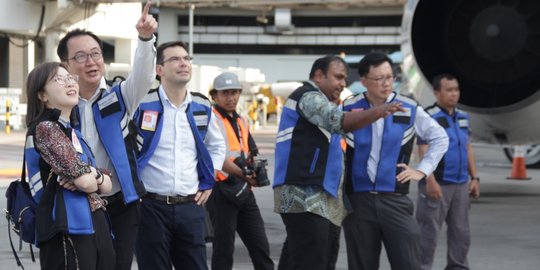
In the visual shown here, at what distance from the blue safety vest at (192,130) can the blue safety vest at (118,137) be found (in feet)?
1.49

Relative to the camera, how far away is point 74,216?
4512mm

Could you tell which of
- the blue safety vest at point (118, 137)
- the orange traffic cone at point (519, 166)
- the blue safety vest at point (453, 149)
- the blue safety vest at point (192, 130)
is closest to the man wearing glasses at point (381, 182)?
the blue safety vest at point (192, 130)

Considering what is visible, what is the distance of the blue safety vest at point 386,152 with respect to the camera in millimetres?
6059

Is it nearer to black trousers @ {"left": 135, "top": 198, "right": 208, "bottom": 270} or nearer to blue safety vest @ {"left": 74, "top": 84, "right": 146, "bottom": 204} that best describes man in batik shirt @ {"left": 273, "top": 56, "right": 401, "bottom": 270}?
black trousers @ {"left": 135, "top": 198, "right": 208, "bottom": 270}

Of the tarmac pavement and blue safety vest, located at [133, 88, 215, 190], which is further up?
blue safety vest, located at [133, 88, 215, 190]

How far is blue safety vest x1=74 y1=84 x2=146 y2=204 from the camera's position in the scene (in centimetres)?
517

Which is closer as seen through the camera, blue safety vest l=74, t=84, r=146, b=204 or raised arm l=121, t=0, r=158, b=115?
raised arm l=121, t=0, r=158, b=115

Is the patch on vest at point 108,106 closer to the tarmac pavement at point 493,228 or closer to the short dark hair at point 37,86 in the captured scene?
the short dark hair at point 37,86

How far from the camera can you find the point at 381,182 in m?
6.05

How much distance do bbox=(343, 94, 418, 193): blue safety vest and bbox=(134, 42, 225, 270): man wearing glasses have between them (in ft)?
2.90

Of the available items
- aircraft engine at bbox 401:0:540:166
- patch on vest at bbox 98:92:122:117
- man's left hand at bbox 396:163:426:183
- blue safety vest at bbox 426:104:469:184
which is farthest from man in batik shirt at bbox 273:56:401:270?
aircraft engine at bbox 401:0:540:166

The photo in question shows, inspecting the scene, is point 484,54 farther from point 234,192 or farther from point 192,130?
point 192,130

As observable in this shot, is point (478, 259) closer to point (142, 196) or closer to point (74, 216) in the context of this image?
point (142, 196)

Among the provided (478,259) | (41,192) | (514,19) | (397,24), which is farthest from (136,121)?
(397,24)
